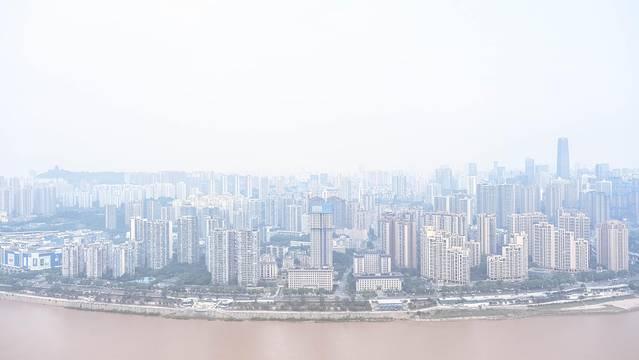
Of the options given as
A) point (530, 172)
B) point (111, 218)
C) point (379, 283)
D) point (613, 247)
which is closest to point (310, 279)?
point (379, 283)

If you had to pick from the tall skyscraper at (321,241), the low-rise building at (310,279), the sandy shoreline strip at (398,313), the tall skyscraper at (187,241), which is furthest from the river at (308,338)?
the tall skyscraper at (187,241)

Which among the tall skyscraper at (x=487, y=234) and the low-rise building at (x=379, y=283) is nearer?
the low-rise building at (x=379, y=283)

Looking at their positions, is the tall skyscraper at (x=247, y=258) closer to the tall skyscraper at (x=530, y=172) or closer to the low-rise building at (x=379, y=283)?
the low-rise building at (x=379, y=283)

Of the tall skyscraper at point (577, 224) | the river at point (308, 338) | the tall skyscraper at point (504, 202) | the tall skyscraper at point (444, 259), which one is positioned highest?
the tall skyscraper at point (504, 202)

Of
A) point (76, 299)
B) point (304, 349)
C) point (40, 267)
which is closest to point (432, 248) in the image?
point (304, 349)

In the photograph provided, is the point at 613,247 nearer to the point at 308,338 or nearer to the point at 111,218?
the point at 308,338

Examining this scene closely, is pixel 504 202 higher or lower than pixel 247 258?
higher

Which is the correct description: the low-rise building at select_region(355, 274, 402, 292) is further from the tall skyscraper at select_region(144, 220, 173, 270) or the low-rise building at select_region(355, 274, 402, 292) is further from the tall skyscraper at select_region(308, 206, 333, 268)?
the tall skyscraper at select_region(144, 220, 173, 270)
